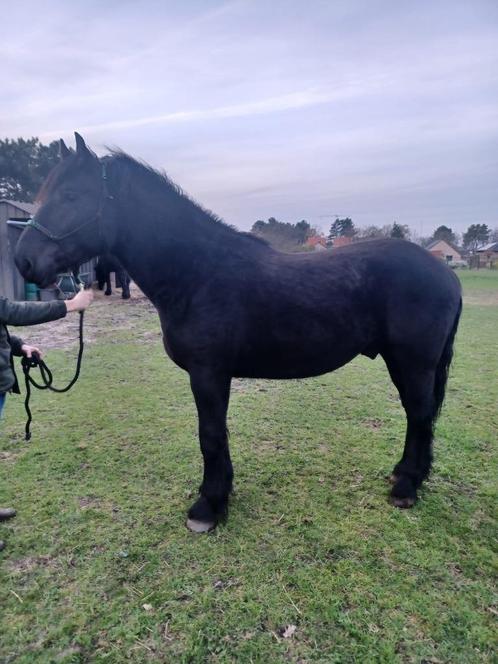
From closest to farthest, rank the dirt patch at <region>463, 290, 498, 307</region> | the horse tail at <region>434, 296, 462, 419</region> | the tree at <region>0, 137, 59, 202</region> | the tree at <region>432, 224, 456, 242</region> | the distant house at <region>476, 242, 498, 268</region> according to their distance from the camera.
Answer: the horse tail at <region>434, 296, 462, 419</region>
the dirt patch at <region>463, 290, 498, 307</region>
the tree at <region>0, 137, 59, 202</region>
the distant house at <region>476, 242, 498, 268</region>
the tree at <region>432, 224, 456, 242</region>

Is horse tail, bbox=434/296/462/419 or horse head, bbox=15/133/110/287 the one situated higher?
horse head, bbox=15/133/110/287

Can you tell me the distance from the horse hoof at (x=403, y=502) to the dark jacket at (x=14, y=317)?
102 inches

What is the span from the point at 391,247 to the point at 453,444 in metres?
2.08

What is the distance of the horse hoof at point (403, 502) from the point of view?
9.09 ft

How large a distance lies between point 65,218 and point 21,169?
28869 mm

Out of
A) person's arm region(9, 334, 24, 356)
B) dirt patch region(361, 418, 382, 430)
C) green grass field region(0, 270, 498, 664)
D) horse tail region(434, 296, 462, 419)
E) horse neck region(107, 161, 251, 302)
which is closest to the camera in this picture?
green grass field region(0, 270, 498, 664)

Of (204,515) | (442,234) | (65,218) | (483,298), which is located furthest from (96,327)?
(442,234)

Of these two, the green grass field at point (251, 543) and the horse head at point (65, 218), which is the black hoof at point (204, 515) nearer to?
the green grass field at point (251, 543)

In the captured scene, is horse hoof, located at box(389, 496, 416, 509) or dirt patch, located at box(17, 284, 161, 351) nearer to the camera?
horse hoof, located at box(389, 496, 416, 509)

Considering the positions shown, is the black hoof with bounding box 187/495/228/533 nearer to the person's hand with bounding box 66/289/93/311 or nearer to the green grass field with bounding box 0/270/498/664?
the green grass field with bounding box 0/270/498/664

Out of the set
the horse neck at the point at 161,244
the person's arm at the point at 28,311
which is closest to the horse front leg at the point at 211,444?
the horse neck at the point at 161,244

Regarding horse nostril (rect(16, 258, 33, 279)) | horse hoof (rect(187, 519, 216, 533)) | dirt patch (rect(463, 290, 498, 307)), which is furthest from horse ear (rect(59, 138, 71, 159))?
dirt patch (rect(463, 290, 498, 307))

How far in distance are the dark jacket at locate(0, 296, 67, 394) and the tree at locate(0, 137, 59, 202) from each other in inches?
1089

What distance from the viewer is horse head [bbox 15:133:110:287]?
2266mm
